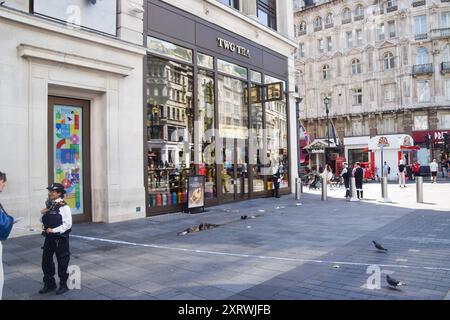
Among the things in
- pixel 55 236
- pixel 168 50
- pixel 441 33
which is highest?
pixel 441 33

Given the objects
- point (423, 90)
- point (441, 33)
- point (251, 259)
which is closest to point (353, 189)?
point (251, 259)

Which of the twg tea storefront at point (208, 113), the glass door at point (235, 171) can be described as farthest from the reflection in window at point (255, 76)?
the glass door at point (235, 171)

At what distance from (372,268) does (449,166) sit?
33622 millimetres

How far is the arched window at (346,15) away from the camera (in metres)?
45.2

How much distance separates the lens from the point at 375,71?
1700 inches

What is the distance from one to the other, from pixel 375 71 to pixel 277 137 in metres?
28.7

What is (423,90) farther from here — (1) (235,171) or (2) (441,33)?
(1) (235,171)

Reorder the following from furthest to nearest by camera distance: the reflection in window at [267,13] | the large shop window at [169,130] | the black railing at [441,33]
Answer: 1. the black railing at [441,33]
2. the reflection in window at [267,13]
3. the large shop window at [169,130]

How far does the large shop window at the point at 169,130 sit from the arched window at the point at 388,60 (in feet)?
115

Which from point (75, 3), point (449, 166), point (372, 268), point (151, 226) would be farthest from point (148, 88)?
point (449, 166)

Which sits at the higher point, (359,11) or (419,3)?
(359,11)

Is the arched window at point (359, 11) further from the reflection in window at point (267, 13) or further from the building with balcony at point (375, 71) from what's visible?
the reflection in window at point (267, 13)

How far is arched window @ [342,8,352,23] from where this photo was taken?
148 feet
